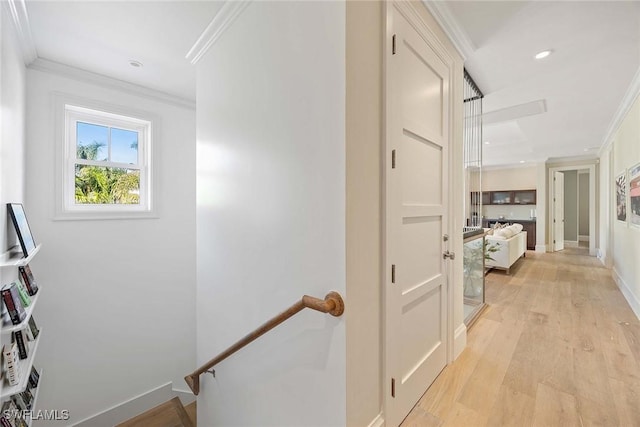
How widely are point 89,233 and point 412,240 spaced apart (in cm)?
296

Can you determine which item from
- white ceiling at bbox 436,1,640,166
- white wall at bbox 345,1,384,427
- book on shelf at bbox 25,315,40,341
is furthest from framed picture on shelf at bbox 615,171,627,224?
book on shelf at bbox 25,315,40,341

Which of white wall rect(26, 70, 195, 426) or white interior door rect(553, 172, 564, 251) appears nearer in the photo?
white wall rect(26, 70, 195, 426)

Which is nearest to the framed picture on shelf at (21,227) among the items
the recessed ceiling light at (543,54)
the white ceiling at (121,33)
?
the white ceiling at (121,33)

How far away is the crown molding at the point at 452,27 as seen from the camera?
1.67m

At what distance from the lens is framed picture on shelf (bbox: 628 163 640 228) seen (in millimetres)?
3068

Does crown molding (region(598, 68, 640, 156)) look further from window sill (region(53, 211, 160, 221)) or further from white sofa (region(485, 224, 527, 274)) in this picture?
window sill (region(53, 211, 160, 221))

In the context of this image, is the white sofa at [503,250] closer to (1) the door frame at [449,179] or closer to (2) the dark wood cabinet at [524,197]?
(1) the door frame at [449,179]

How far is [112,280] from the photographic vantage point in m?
2.73

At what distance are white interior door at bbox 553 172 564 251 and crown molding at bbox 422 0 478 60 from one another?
7.45 metres

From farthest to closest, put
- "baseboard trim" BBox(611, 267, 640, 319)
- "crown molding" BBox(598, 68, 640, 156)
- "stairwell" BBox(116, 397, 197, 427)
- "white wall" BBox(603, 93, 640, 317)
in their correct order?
1. "white wall" BBox(603, 93, 640, 317)
2. "baseboard trim" BBox(611, 267, 640, 319)
3. "crown molding" BBox(598, 68, 640, 156)
4. "stairwell" BBox(116, 397, 197, 427)

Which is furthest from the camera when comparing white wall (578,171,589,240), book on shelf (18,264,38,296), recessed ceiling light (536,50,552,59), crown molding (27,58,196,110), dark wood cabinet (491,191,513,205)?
dark wood cabinet (491,191,513,205)

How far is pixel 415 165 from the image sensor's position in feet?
5.16

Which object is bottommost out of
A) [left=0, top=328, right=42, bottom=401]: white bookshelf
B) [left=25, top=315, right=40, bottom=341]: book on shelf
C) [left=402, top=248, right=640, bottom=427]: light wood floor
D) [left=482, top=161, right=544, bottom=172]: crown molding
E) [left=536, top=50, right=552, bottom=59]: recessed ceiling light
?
[left=402, top=248, right=640, bottom=427]: light wood floor

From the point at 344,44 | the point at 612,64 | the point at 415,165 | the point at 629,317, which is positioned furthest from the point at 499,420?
the point at 612,64
